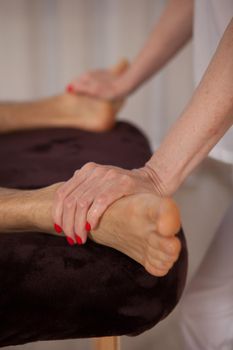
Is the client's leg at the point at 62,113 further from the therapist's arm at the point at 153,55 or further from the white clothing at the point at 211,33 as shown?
the white clothing at the point at 211,33

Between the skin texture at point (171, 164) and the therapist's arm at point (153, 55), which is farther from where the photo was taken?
the therapist's arm at point (153, 55)

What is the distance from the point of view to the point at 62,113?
1485mm

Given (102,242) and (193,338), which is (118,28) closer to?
(193,338)

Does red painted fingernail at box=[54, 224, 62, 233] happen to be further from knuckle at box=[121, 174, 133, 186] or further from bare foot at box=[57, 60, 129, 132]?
bare foot at box=[57, 60, 129, 132]

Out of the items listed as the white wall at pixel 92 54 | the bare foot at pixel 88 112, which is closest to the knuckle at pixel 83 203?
the bare foot at pixel 88 112

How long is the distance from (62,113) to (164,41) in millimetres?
319

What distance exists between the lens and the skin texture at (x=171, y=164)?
786 millimetres

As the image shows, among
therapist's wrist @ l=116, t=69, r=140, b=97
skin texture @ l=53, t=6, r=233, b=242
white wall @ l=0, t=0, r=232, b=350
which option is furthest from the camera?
white wall @ l=0, t=0, r=232, b=350

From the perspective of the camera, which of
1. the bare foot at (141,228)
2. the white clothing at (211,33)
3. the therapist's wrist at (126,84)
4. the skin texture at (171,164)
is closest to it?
the bare foot at (141,228)

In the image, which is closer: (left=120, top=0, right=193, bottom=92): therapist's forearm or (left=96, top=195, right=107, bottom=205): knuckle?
(left=96, top=195, right=107, bottom=205): knuckle

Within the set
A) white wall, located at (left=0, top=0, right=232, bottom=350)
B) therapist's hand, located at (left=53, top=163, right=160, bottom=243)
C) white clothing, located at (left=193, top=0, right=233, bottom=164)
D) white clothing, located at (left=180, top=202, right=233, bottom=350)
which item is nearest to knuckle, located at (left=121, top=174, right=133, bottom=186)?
therapist's hand, located at (left=53, top=163, right=160, bottom=243)

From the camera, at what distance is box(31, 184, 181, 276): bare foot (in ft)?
2.23

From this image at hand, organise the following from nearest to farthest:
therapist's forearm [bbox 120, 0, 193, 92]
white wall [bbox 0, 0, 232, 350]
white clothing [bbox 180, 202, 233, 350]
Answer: white clothing [bbox 180, 202, 233, 350], therapist's forearm [bbox 120, 0, 193, 92], white wall [bbox 0, 0, 232, 350]

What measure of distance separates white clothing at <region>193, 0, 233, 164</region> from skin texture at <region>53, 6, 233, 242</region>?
17 centimetres
